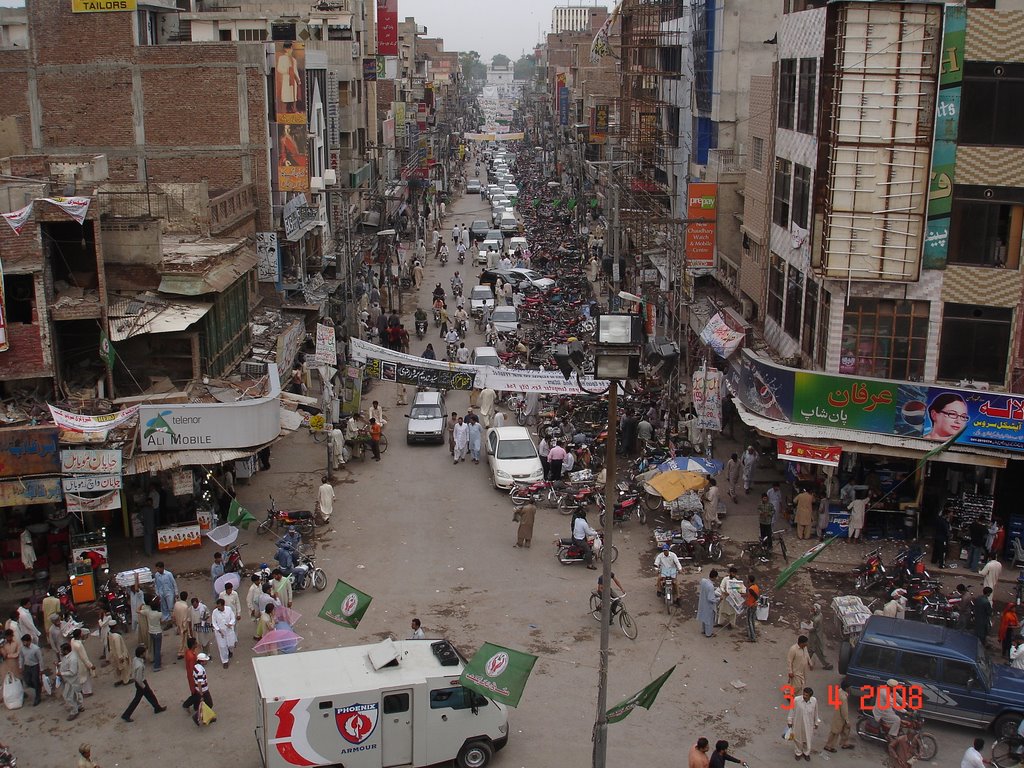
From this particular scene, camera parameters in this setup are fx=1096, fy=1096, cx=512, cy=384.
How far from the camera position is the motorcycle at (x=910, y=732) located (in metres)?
15.5

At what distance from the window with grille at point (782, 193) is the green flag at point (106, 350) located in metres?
16.2

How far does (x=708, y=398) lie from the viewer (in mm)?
26828

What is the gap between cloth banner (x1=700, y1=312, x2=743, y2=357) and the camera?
91.8ft

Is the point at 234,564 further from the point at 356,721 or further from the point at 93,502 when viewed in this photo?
the point at 356,721

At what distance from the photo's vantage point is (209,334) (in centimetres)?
2528

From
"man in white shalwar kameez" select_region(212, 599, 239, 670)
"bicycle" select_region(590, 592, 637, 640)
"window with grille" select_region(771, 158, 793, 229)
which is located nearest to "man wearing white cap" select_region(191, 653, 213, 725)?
"man in white shalwar kameez" select_region(212, 599, 239, 670)

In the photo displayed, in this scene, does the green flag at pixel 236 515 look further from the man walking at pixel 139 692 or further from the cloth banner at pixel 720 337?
the cloth banner at pixel 720 337

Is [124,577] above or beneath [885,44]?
beneath

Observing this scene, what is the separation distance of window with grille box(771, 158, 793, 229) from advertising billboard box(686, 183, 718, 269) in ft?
20.3

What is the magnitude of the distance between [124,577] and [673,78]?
36528mm

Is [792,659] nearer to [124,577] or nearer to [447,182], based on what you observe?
[124,577]

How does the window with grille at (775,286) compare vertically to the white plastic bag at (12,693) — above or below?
above

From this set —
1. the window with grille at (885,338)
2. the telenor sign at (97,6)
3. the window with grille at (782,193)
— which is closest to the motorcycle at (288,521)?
the window with grille at (885,338)

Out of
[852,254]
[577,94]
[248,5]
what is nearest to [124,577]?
[852,254]
